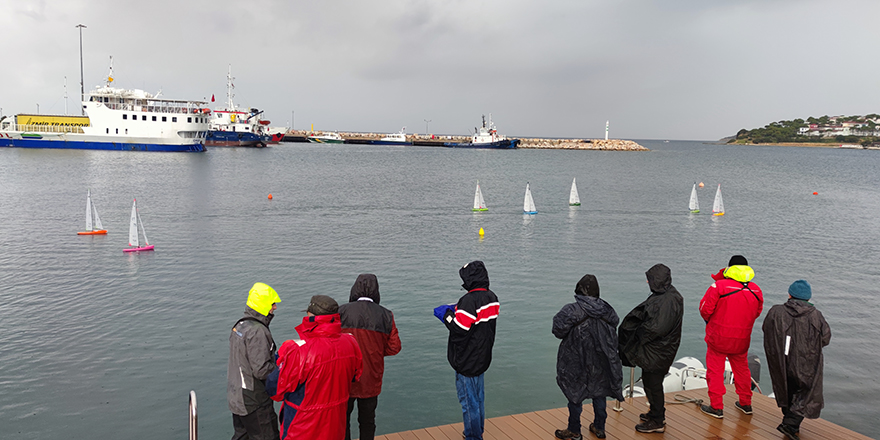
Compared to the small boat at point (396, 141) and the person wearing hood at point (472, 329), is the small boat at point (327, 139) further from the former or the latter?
the person wearing hood at point (472, 329)

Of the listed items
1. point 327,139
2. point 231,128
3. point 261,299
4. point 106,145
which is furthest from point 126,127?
point 261,299

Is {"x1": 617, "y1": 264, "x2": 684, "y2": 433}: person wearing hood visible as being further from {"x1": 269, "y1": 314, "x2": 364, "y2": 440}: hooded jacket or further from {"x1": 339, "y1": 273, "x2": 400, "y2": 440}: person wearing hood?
{"x1": 269, "y1": 314, "x2": 364, "y2": 440}: hooded jacket

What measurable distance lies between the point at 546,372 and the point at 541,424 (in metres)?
4.51

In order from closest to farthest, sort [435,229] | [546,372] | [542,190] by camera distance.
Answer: [546,372], [435,229], [542,190]

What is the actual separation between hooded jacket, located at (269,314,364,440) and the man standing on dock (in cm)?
131

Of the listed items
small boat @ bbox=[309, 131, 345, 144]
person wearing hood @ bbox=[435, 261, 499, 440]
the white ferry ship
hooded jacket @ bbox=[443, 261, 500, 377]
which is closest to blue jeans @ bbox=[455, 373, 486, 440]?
person wearing hood @ bbox=[435, 261, 499, 440]

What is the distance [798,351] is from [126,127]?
93887mm

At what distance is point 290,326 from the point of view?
12.8 meters

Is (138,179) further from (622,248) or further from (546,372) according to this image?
(546,372)

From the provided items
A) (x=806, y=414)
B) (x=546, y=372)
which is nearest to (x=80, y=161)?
(x=546, y=372)

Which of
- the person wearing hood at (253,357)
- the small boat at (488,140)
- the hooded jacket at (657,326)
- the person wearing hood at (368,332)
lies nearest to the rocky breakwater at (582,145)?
the small boat at (488,140)

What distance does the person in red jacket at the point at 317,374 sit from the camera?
13.0 ft

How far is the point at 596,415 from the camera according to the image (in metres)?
5.83

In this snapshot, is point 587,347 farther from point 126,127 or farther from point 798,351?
point 126,127
